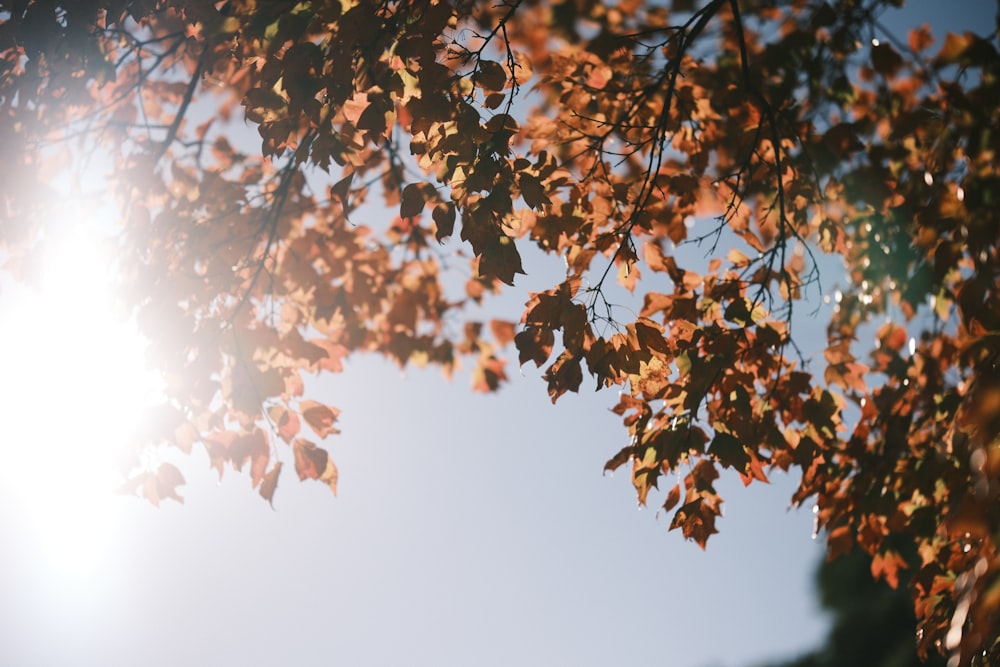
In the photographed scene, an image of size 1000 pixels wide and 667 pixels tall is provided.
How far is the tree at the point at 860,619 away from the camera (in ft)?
55.7

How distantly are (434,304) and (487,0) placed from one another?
9.07 ft

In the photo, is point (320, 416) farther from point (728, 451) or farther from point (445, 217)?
point (728, 451)

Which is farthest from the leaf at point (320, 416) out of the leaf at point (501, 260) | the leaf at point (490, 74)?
the leaf at point (490, 74)

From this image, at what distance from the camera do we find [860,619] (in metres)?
18.1

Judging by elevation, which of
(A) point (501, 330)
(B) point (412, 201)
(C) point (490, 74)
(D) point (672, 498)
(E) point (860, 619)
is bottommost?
(D) point (672, 498)

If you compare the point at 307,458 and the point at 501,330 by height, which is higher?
the point at 501,330

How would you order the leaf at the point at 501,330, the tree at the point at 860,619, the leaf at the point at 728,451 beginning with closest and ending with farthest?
the leaf at the point at 728,451, the leaf at the point at 501,330, the tree at the point at 860,619

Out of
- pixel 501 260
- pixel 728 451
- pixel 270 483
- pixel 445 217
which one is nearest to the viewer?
pixel 501 260

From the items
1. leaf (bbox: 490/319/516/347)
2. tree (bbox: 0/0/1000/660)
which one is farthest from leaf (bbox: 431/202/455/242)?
leaf (bbox: 490/319/516/347)

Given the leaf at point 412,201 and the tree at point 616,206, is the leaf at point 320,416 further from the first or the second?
the leaf at point 412,201

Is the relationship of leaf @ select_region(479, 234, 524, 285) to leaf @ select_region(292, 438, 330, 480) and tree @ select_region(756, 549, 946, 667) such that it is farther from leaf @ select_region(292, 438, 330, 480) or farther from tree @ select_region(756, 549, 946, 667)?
tree @ select_region(756, 549, 946, 667)

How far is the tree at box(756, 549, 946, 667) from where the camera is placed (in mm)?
16969

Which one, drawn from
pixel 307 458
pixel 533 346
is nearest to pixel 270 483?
pixel 307 458

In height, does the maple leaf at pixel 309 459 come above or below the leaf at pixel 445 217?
below
